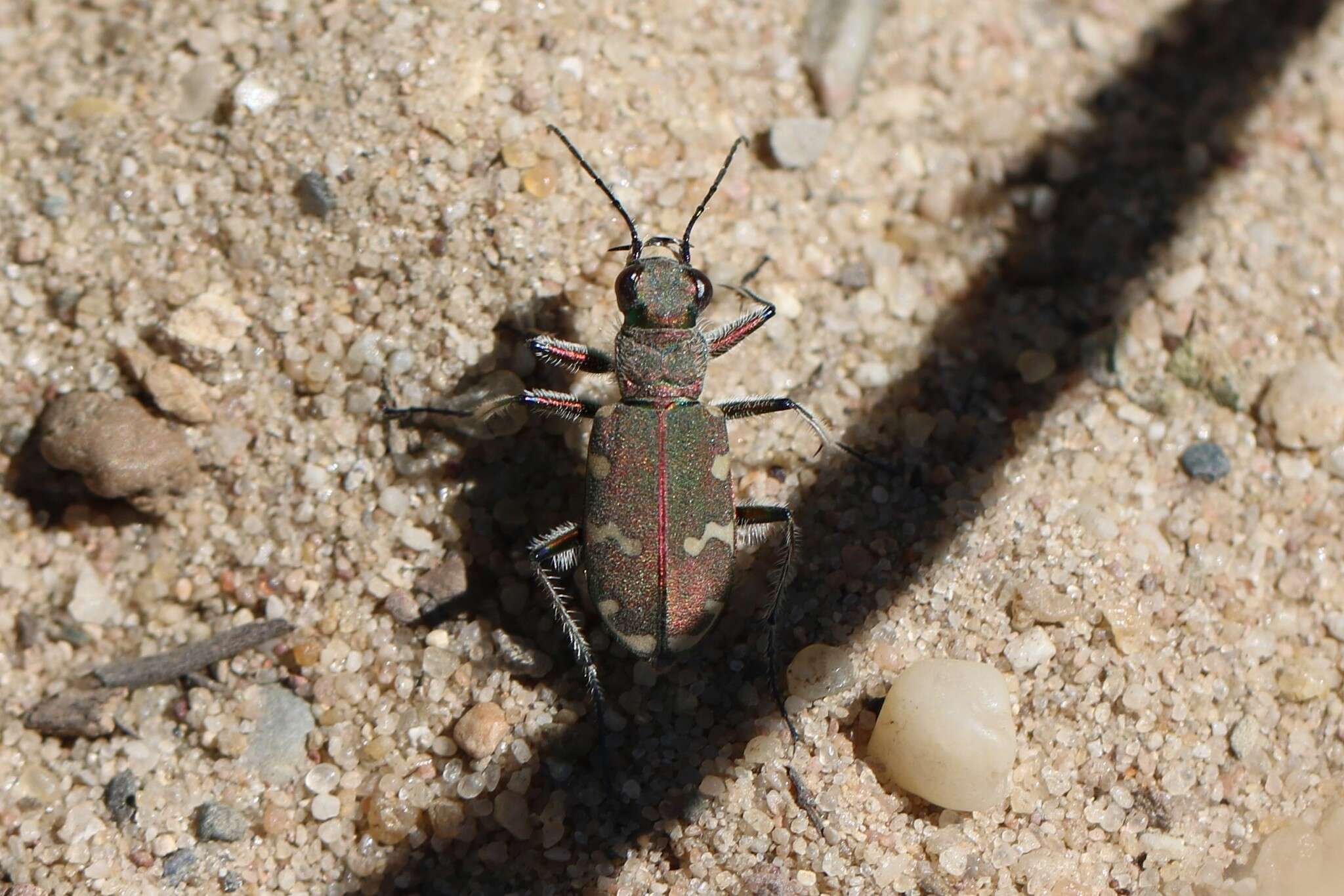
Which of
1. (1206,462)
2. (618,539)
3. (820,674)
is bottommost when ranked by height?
(820,674)

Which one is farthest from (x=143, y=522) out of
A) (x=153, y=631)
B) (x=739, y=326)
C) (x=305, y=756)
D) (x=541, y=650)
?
(x=739, y=326)

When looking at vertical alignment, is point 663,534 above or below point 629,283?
below

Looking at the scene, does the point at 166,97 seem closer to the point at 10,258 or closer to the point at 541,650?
the point at 10,258

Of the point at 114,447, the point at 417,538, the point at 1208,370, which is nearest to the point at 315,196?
the point at 114,447

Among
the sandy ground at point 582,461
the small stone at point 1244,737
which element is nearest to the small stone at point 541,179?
the sandy ground at point 582,461

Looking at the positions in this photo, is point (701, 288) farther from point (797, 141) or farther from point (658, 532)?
point (797, 141)

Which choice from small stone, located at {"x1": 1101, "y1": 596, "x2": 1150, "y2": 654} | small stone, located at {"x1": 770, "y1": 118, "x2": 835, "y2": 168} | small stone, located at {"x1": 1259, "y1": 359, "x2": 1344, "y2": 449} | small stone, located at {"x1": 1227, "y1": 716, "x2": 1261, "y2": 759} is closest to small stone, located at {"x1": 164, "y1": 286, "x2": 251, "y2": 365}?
small stone, located at {"x1": 770, "y1": 118, "x2": 835, "y2": 168}
